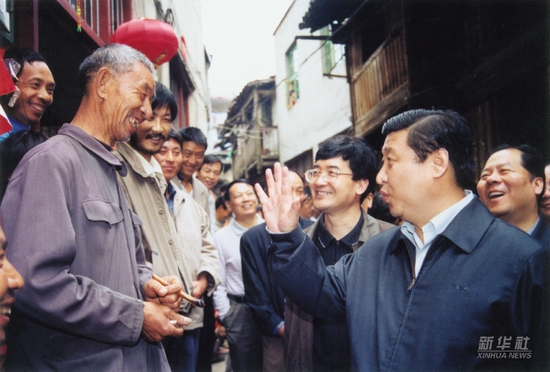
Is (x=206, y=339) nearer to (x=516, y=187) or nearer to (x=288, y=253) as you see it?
(x=288, y=253)

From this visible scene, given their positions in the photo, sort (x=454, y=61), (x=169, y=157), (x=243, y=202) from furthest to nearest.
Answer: (x=454, y=61)
(x=243, y=202)
(x=169, y=157)

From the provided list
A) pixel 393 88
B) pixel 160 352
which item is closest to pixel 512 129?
pixel 393 88

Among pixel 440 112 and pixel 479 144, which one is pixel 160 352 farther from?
pixel 479 144

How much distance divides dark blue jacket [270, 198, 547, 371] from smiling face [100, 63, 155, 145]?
0.97 m

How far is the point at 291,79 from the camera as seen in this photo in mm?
18156

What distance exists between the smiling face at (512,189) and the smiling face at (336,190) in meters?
0.97

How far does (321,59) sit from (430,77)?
23.7 feet

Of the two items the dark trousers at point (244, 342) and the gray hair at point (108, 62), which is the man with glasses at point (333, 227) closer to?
the dark trousers at point (244, 342)

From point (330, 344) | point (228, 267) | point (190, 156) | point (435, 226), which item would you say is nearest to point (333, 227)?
point (330, 344)

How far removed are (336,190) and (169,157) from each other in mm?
1618

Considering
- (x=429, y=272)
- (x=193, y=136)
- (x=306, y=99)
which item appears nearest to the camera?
(x=429, y=272)

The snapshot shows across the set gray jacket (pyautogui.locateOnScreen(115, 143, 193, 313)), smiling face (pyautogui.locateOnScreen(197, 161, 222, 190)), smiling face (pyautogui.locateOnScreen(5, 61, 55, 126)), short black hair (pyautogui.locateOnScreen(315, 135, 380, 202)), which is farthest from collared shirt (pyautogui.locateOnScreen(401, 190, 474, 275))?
smiling face (pyautogui.locateOnScreen(197, 161, 222, 190))

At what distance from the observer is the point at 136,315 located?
1.81 meters

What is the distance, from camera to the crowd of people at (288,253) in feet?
5.35
